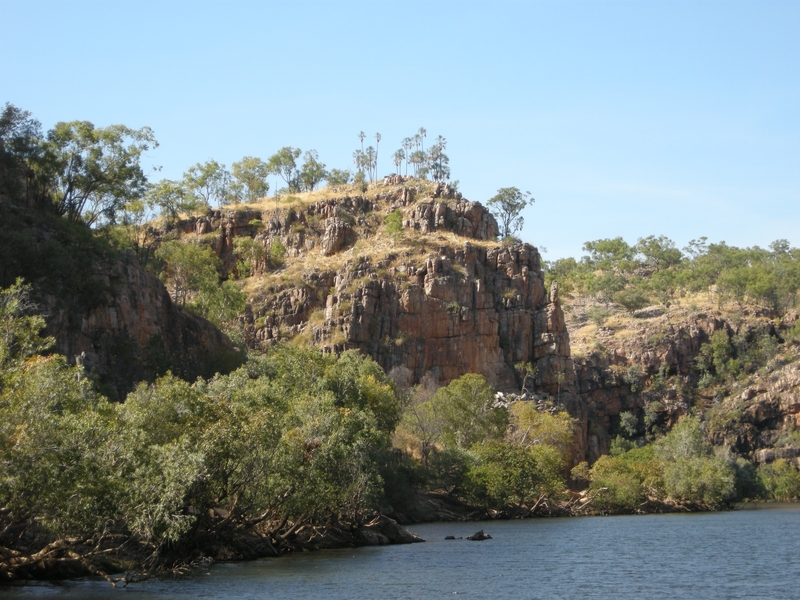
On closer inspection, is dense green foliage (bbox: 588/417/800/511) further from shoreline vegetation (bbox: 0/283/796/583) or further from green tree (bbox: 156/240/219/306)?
green tree (bbox: 156/240/219/306)

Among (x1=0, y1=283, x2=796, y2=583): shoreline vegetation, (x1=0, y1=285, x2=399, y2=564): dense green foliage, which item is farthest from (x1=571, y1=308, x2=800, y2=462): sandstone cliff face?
(x1=0, y1=285, x2=399, y2=564): dense green foliage

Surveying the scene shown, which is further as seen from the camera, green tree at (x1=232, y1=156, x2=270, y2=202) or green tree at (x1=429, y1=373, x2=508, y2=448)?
green tree at (x1=232, y1=156, x2=270, y2=202)

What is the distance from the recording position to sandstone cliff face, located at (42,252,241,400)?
7000 centimetres

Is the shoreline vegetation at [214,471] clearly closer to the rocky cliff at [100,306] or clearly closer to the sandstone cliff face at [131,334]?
the sandstone cliff face at [131,334]

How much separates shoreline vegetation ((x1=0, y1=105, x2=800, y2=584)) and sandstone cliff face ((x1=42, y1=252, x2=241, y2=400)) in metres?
1.28

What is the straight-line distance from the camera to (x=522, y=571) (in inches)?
1781

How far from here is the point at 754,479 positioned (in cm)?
11344

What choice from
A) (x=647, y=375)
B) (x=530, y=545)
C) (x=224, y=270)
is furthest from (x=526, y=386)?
(x=530, y=545)

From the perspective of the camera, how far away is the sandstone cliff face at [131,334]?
70.0 metres

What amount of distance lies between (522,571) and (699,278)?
139 m

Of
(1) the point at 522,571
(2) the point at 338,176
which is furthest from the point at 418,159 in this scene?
(1) the point at 522,571

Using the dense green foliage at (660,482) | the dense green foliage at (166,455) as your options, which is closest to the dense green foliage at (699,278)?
the dense green foliage at (660,482)

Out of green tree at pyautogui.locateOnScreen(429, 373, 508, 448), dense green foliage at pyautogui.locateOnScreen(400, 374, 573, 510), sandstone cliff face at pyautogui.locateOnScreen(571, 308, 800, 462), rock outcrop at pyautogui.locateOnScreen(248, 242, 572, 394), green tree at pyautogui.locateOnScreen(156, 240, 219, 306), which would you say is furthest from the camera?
sandstone cliff face at pyautogui.locateOnScreen(571, 308, 800, 462)

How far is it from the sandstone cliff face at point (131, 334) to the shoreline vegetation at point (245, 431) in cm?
128
